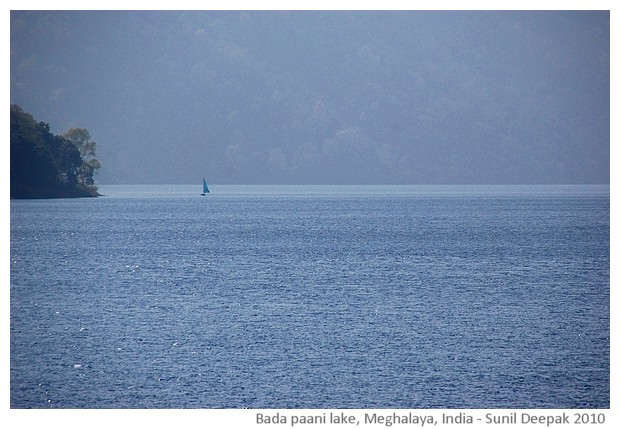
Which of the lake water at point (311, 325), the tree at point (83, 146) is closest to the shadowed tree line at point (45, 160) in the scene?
the tree at point (83, 146)

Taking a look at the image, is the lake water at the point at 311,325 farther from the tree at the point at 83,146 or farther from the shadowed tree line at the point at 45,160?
the tree at the point at 83,146

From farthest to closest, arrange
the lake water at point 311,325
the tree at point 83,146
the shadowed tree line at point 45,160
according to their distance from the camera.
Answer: the tree at point 83,146 → the shadowed tree line at point 45,160 → the lake water at point 311,325

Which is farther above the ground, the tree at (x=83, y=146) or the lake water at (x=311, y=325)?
the tree at (x=83, y=146)

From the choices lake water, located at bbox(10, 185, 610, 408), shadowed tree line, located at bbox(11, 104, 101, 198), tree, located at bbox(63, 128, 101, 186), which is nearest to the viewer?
lake water, located at bbox(10, 185, 610, 408)

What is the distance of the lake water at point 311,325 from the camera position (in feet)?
106

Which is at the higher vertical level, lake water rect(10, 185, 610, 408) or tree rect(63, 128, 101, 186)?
tree rect(63, 128, 101, 186)

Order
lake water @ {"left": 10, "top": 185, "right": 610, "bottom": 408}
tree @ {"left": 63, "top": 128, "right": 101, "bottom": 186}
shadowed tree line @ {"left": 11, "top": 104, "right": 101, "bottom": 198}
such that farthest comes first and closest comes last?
tree @ {"left": 63, "top": 128, "right": 101, "bottom": 186}, shadowed tree line @ {"left": 11, "top": 104, "right": 101, "bottom": 198}, lake water @ {"left": 10, "top": 185, "right": 610, "bottom": 408}

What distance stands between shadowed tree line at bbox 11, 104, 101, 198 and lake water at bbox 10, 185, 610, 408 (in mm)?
87499

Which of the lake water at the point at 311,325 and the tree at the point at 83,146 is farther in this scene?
the tree at the point at 83,146

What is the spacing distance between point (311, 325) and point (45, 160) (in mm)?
141826

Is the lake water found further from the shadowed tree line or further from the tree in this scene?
the tree

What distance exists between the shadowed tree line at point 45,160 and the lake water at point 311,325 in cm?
8750

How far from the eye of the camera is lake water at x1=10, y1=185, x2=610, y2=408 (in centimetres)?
3228

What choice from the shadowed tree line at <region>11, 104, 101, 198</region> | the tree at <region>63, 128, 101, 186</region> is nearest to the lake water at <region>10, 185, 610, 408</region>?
the shadowed tree line at <region>11, 104, 101, 198</region>
